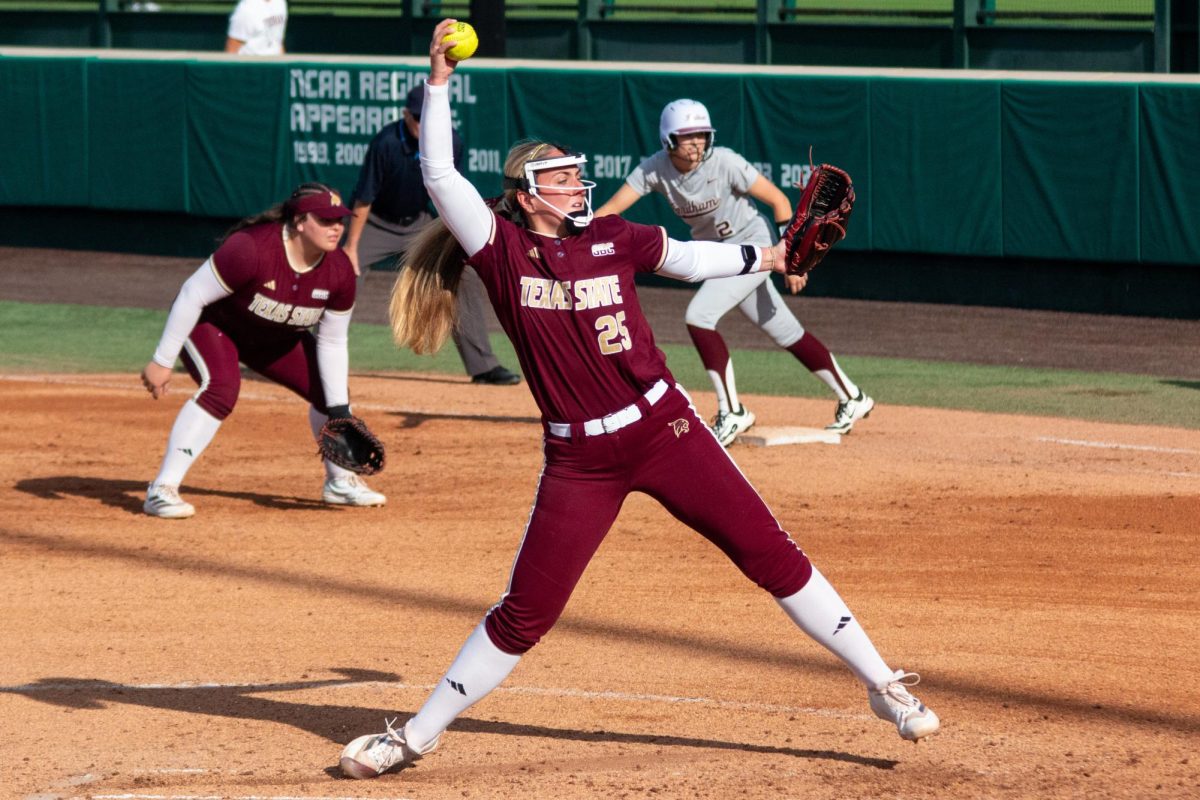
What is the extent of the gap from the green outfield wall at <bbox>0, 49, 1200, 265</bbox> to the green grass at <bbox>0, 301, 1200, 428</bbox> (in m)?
2.49

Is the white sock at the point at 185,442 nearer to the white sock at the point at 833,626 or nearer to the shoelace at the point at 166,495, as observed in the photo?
the shoelace at the point at 166,495

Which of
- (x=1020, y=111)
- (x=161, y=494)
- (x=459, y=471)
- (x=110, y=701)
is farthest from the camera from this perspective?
(x=1020, y=111)

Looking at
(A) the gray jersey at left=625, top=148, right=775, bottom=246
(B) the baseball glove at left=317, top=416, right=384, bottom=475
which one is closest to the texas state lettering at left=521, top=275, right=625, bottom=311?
(B) the baseball glove at left=317, top=416, right=384, bottom=475

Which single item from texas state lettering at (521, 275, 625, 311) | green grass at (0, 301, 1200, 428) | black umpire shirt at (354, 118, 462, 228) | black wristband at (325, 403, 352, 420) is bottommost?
green grass at (0, 301, 1200, 428)

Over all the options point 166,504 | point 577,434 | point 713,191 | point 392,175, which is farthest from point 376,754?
point 392,175

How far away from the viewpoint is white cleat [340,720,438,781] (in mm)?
5609

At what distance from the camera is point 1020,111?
15.9m

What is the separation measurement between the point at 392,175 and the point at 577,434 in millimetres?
7933

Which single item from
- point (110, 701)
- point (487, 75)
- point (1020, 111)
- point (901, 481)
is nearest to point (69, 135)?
point (487, 75)

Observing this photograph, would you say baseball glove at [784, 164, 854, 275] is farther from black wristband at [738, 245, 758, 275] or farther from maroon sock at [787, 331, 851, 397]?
maroon sock at [787, 331, 851, 397]

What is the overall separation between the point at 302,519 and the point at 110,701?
3096 millimetres

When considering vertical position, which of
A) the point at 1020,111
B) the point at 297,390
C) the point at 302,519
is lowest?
the point at 302,519

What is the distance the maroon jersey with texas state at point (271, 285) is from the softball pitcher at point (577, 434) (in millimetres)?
3565

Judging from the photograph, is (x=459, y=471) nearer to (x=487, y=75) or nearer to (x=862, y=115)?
(x=862, y=115)
